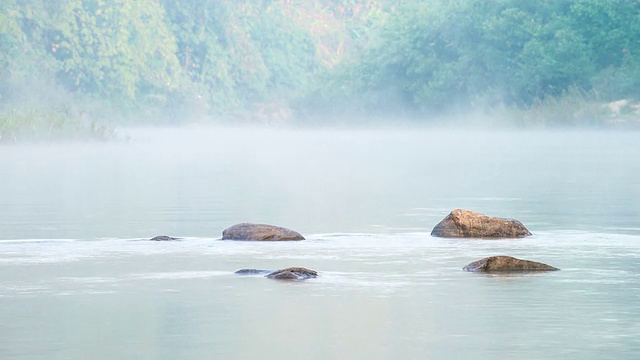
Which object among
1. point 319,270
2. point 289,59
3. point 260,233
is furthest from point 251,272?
point 289,59

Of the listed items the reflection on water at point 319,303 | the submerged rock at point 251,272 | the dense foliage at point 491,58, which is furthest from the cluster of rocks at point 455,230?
the dense foliage at point 491,58

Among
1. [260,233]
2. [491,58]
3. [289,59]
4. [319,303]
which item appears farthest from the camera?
[289,59]

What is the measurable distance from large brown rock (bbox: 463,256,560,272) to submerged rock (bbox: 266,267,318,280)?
1.49 meters

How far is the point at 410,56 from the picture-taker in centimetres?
8862

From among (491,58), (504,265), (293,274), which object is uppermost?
(491,58)

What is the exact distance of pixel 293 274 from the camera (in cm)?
1413

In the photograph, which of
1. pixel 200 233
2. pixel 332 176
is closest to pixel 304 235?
pixel 200 233

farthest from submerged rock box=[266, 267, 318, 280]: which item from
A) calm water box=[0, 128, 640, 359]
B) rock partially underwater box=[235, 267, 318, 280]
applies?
calm water box=[0, 128, 640, 359]

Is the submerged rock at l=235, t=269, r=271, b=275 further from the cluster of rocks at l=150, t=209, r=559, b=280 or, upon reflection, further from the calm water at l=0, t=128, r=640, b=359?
the cluster of rocks at l=150, t=209, r=559, b=280

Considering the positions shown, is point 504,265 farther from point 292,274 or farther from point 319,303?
point 319,303

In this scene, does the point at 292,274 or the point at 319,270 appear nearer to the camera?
the point at 292,274

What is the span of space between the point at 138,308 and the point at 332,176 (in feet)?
72.5

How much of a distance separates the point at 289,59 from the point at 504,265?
106m

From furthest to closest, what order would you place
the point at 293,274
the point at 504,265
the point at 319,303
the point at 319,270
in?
the point at 319,270 → the point at 504,265 → the point at 293,274 → the point at 319,303
